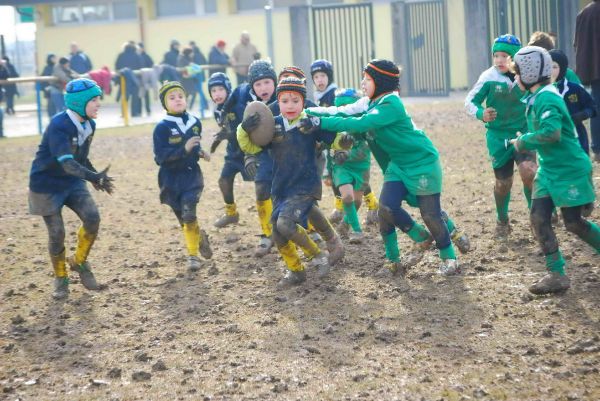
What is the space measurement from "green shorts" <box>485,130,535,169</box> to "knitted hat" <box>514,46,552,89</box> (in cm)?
194

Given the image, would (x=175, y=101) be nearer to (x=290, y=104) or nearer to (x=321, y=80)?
(x=290, y=104)

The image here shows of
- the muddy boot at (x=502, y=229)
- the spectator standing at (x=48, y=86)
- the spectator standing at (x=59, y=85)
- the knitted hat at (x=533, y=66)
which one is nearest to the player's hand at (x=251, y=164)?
the muddy boot at (x=502, y=229)

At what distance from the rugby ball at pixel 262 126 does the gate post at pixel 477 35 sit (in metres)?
19.0

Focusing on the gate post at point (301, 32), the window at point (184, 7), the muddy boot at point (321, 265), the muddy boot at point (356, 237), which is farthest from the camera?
the window at point (184, 7)

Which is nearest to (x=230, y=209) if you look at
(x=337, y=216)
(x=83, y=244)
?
(x=337, y=216)

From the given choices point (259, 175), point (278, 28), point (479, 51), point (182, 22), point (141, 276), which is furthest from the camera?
point (182, 22)

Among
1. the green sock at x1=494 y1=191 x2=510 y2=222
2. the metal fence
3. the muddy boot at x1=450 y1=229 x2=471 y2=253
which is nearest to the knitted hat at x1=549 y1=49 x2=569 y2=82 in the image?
the green sock at x1=494 y1=191 x2=510 y2=222

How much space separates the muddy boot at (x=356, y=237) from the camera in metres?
9.34

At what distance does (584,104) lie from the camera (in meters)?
9.00

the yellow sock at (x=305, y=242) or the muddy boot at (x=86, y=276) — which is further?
the muddy boot at (x=86, y=276)

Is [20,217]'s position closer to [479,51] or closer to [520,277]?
[520,277]

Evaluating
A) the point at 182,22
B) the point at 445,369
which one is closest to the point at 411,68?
the point at 182,22

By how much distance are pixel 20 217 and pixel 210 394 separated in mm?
7440

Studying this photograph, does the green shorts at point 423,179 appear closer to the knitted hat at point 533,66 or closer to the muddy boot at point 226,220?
the knitted hat at point 533,66
